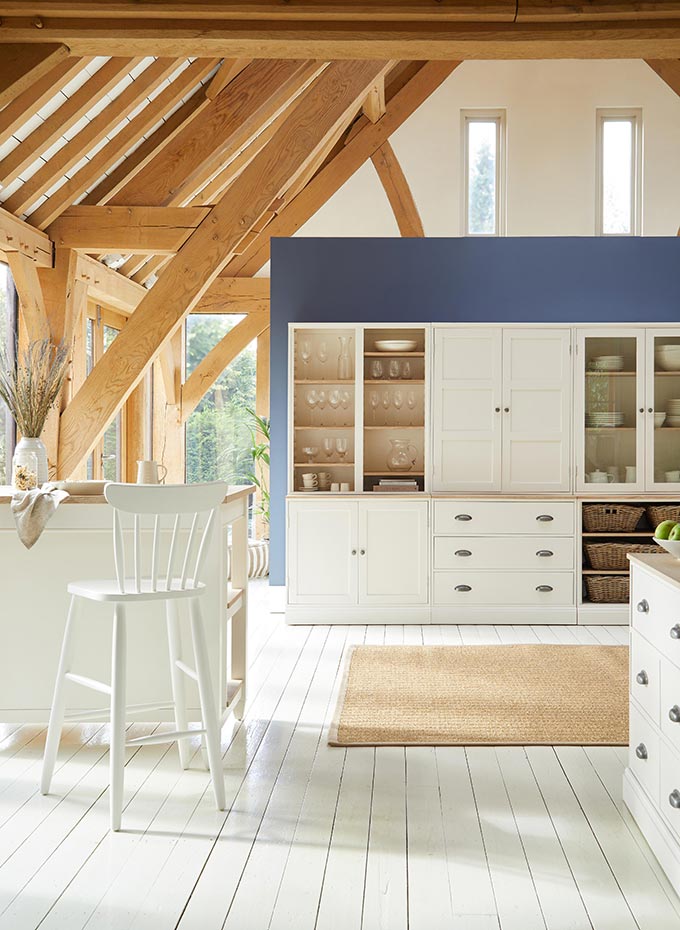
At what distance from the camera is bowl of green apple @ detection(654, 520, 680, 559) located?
8.95 ft

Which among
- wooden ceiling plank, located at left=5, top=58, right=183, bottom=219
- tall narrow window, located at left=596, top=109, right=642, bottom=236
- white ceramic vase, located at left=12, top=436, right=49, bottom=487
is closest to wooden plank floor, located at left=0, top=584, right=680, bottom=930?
white ceramic vase, located at left=12, top=436, right=49, bottom=487

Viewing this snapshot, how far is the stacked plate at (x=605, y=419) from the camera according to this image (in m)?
6.04

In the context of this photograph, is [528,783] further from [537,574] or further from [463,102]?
[463,102]

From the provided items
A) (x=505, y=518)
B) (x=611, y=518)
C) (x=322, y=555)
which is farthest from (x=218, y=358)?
(x=611, y=518)

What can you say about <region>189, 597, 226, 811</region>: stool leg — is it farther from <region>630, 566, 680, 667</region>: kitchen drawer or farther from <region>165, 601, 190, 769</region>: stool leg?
A: <region>630, 566, 680, 667</region>: kitchen drawer

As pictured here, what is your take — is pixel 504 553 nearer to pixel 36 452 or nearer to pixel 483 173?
pixel 36 452

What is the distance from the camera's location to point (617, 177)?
28.6ft

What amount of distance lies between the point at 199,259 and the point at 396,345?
143 centimetres

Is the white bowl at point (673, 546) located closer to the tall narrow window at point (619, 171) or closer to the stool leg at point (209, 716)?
the stool leg at point (209, 716)

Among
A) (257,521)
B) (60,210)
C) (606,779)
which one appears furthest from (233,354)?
(606,779)

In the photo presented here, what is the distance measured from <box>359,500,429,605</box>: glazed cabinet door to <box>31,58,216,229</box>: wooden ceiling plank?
2.82 metres

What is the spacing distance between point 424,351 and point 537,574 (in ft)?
5.42

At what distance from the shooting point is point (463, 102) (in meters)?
8.62

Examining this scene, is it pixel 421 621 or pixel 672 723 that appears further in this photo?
pixel 421 621
